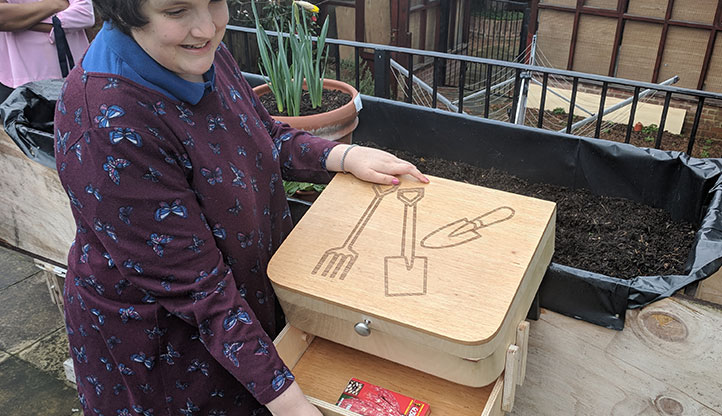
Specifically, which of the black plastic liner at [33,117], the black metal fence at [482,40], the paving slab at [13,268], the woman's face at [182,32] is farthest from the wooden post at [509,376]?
the black metal fence at [482,40]

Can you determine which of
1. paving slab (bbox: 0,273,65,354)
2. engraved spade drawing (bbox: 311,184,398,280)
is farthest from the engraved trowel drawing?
paving slab (bbox: 0,273,65,354)

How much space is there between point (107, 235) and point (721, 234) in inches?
61.0

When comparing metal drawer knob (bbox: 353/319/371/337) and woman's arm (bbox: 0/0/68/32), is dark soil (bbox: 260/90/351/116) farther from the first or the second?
metal drawer knob (bbox: 353/319/371/337)

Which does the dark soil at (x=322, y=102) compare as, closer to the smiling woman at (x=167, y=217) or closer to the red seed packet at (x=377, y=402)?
the smiling woman at (x=167, y=217)

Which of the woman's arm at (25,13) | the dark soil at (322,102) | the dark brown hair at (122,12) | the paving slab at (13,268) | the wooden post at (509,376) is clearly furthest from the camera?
the paving slab at (13,268)

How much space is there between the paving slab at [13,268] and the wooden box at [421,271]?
2189 mm

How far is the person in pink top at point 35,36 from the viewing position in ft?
7.08

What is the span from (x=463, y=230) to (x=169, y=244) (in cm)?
57

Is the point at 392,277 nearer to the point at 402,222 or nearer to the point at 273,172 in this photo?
the point at 402,222

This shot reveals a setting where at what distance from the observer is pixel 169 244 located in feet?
3.01

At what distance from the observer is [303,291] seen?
112 cm

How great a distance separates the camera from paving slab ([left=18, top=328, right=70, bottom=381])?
7.77 feet

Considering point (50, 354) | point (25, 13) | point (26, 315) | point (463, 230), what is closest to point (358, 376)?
point (463, 230)

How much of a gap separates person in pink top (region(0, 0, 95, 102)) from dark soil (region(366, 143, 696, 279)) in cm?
164
